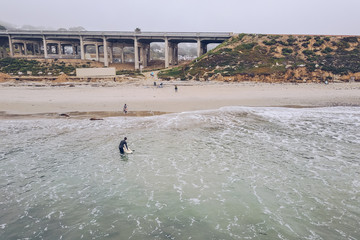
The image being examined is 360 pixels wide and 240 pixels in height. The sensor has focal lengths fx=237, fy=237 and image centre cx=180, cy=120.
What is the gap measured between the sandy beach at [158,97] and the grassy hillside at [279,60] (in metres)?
5.22

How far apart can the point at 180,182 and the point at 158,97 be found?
21.4 metres

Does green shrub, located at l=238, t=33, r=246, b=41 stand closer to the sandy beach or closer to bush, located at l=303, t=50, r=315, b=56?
bush, located at l=303, t=50, r=315, b=56

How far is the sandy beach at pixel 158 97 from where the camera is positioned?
89.2ft

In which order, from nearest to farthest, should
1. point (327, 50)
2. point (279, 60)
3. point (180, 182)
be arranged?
1. point (180, 182)
2. point (279, 60)
3. point (327, 50)

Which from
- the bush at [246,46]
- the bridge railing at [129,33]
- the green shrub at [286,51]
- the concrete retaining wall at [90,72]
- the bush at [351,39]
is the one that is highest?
the bridge railing at [129,33]

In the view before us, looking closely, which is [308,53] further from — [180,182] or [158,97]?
[180,182]

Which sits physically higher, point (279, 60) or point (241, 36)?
point (241, 36)

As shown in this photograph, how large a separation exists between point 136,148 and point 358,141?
16.5 m

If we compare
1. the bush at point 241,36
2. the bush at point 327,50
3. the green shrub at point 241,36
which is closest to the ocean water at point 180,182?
the bush at point 327,50

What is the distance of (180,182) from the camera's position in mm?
11773

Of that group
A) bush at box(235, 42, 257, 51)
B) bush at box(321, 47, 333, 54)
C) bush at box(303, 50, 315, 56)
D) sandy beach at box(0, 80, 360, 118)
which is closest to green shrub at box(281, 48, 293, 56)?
bush at box(303, 50, 315, 56)

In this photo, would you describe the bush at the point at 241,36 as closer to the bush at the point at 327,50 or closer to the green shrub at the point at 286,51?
the green shrub at the point at 286,51

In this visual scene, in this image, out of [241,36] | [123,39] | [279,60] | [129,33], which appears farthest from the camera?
[123,39]

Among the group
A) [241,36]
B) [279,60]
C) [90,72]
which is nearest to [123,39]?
[90,72]
